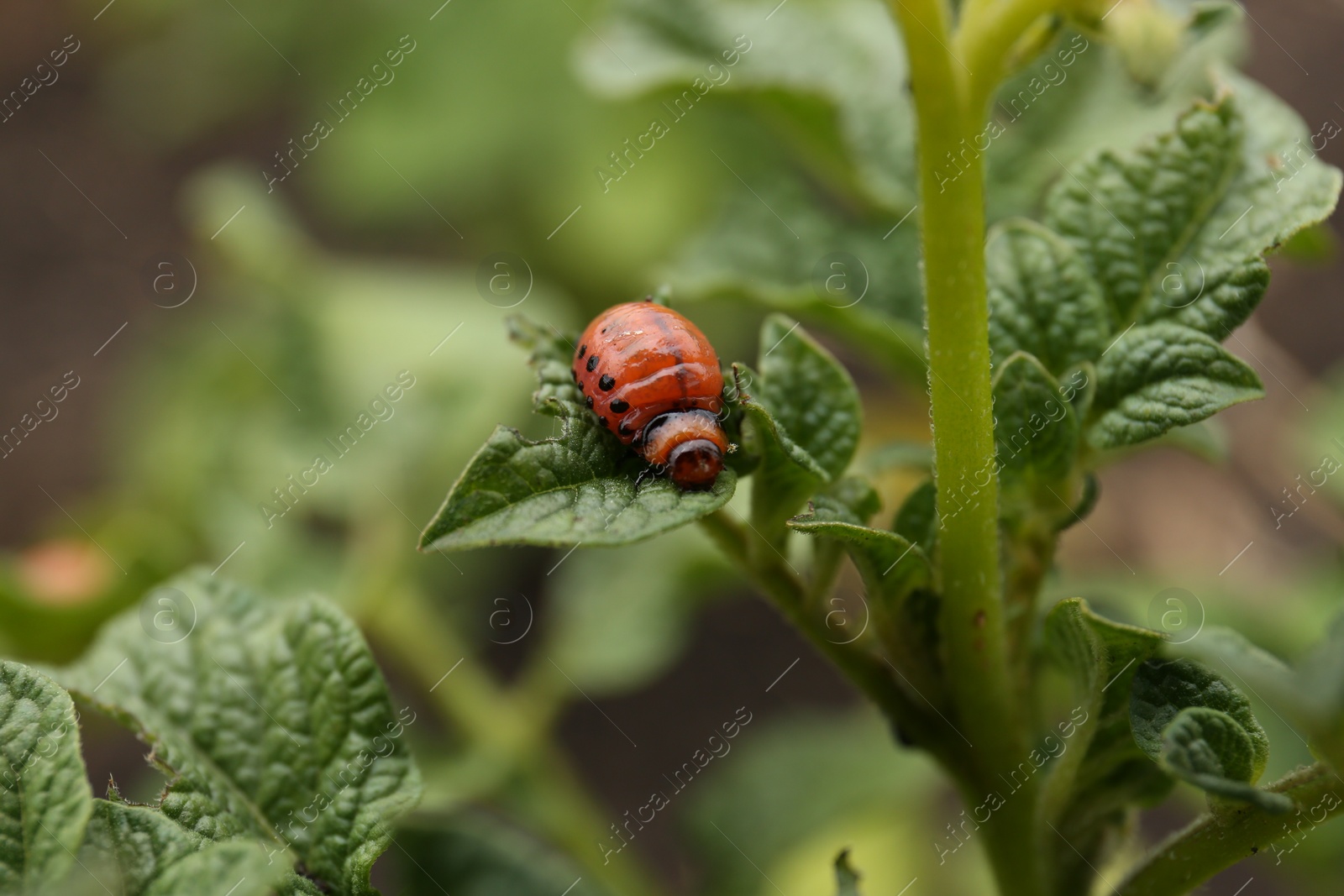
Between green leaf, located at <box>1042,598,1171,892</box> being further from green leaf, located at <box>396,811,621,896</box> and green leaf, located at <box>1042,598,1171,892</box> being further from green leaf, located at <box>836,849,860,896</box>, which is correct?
green leaf, located at <box>396,811,621,896</box>

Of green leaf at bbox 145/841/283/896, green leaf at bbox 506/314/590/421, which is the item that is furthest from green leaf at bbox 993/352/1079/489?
green leaf at bbox 145/841/283/896

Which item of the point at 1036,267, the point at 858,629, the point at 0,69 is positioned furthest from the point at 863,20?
the point at 0,69

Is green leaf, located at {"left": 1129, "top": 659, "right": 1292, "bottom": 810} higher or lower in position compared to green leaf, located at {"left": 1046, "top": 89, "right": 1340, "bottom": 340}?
lower

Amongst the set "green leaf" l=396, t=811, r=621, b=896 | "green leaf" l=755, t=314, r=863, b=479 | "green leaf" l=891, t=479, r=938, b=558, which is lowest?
"green leaf" l=396, t=811, r=621, b=896
